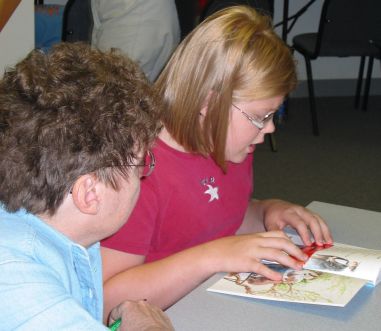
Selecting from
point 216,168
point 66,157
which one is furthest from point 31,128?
point 216,168

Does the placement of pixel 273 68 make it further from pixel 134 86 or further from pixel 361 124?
pixel 361 124

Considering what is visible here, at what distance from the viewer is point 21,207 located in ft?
2.62

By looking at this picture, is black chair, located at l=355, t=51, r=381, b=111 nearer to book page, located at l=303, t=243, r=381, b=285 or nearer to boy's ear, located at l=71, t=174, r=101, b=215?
book page, located at l=303, t=243, r=381, b=285

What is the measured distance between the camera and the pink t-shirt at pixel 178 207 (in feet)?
3.82

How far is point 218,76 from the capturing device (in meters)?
1.18

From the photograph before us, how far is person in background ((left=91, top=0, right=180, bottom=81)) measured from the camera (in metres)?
2.02

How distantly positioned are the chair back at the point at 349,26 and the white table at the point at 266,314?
306 cm

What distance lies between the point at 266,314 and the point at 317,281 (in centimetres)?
13

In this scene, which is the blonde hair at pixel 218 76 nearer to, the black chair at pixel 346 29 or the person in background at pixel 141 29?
A: the person in background at pixel 141 29

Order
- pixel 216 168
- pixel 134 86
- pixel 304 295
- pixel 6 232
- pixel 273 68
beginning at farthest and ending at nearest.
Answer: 1. pixel 216 168
2. pixel 273 68
3. pixel 304 295
4. pixel 134 86
5. pixel 6 232

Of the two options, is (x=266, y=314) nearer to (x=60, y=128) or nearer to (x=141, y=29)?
(x=60, y=128)

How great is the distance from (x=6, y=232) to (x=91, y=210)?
0.12 metres

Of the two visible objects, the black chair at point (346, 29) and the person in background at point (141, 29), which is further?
the black chair at point (346, 29)

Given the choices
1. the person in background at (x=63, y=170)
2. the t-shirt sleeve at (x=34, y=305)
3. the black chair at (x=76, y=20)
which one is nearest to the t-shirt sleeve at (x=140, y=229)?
the person in background at (x=63, y=170)
